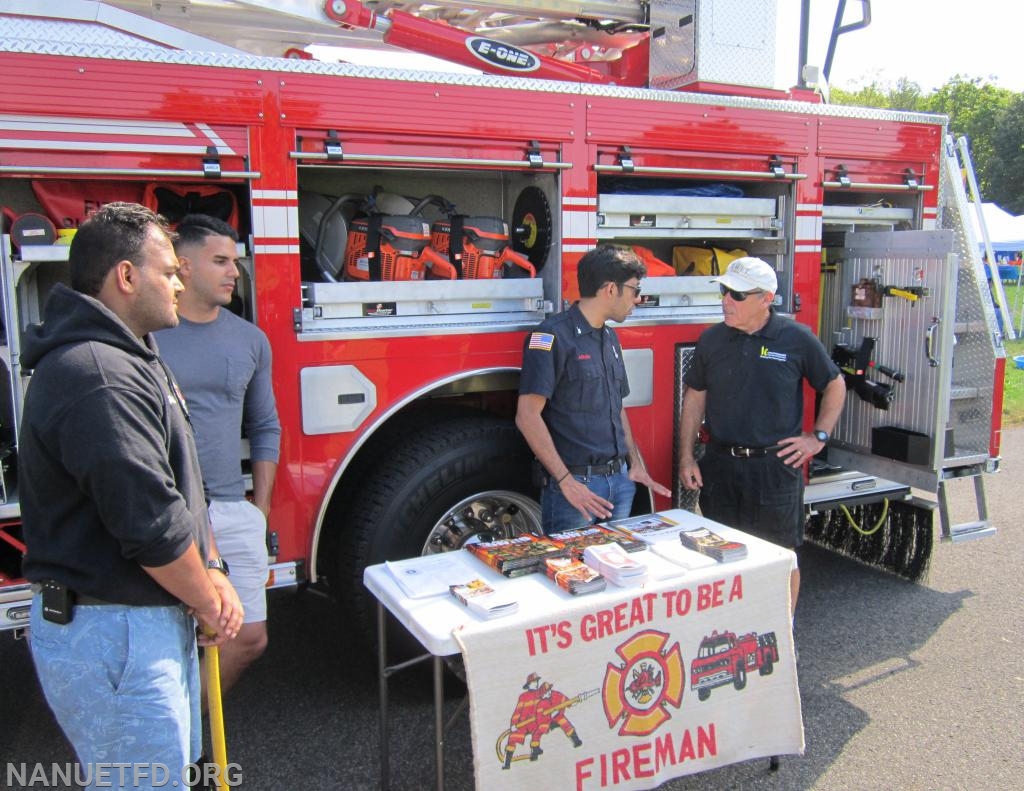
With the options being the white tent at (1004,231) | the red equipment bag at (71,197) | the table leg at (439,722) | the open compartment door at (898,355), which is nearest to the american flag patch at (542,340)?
the table leg at (439,722)

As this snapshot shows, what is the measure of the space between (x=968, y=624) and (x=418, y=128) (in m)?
3.53

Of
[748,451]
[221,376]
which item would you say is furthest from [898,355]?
[221,376]

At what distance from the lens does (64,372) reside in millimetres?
1754

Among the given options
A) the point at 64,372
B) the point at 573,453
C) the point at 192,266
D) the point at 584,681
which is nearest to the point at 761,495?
the point at 573,453

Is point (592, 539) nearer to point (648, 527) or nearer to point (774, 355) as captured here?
point (648, 527)

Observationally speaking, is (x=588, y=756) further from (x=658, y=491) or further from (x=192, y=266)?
(x=192, y=266)

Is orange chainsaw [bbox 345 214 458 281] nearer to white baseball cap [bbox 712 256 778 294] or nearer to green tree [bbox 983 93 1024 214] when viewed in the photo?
white baseball cap [bbox 712 256 778 294]

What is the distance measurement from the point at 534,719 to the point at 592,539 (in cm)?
76

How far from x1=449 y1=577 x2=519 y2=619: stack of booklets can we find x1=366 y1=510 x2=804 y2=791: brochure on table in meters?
0.03

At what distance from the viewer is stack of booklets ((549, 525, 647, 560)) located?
2.92 meters

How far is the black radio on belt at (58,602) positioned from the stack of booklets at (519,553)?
4.20 ft

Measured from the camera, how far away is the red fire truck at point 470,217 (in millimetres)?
2951

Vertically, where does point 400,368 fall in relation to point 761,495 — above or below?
above

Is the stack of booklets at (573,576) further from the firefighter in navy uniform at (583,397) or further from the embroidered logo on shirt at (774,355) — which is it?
the embroidered logo on shirt at (774,355)
